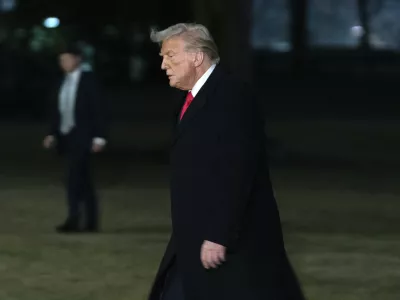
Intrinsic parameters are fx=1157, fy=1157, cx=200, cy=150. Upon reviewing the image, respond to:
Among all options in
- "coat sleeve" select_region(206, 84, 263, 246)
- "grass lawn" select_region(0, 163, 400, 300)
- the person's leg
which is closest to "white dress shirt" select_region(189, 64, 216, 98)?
"coat sleeve" select_region(206, 84, 263, 246)

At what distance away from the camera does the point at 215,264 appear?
15.4 feet

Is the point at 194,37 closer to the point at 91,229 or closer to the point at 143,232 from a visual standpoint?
the point at 91,229

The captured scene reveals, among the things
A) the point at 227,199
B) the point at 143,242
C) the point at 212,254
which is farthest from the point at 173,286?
the point at 143,242

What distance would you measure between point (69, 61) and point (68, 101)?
40 centimetres

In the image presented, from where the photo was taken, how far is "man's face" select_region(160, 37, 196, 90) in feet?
15.6

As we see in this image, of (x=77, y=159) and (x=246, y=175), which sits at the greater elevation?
(x=246, y=175)

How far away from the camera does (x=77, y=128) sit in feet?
34.3

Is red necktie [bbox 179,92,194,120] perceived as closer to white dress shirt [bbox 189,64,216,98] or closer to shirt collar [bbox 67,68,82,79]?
white dress shirt [bbox 189,64,216,98]

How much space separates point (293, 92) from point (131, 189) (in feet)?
90.4

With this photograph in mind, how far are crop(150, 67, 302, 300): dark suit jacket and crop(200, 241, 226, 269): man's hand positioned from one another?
0.08 ft

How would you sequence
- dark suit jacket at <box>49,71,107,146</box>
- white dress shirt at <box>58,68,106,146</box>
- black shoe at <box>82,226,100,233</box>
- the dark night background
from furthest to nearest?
black shoe at <box>82,226,100,233</box>
white dress shirt at <box>58,68,106,146</box>
dark suit jacket at <box>49,71,107,146</box>
the dark night background

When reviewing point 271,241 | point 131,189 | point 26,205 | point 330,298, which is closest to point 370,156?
point 131,189

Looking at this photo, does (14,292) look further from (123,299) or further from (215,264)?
(215,264)

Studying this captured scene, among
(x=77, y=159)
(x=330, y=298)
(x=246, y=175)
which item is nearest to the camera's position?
(x=246, y=175)
